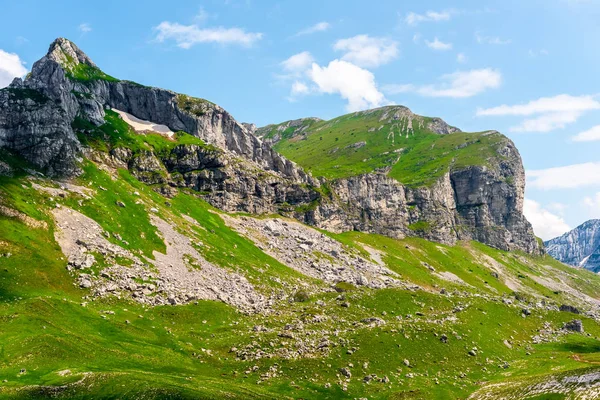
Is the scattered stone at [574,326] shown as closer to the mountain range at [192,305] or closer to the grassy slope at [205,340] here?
the mountain range at [192,305]

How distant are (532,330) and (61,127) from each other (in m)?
154

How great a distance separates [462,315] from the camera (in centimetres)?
9612

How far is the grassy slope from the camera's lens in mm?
54750

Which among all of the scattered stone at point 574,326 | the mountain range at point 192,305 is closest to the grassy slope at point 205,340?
the mountain range at point 192,305

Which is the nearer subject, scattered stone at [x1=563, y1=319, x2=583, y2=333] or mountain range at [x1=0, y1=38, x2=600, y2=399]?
mountain range at [x1=0, y1=38, x2=600, y2=399]

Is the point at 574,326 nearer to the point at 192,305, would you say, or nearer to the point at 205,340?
the point at 205,340

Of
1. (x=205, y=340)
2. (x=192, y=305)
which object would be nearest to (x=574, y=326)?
(x=205, y=340)

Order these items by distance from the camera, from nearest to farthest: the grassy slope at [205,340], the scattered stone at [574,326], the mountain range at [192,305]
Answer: the grassy slope at [205,340]
the mountain range at [192,305]
the scattered stone at [574,326]

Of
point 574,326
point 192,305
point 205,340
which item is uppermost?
point 192,305

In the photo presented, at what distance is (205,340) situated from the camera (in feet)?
245

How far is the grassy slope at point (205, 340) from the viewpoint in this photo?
180 feet

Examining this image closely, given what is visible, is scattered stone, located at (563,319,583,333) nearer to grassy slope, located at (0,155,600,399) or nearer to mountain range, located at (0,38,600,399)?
mountain range, located at (0,38,600,399)

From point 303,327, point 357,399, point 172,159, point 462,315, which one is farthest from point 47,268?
point 172,159

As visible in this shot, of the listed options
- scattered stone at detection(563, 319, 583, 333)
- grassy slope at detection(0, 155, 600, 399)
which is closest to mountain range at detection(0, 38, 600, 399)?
grassy slope at detection(0, 155, 600, 399)
